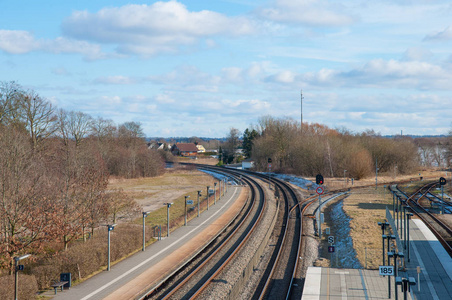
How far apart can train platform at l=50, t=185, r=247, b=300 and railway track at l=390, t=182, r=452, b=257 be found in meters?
13.3

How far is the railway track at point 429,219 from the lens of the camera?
24770 mm

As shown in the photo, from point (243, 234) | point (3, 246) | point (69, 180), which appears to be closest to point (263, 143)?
point (243, 234)

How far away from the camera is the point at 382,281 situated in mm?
17609

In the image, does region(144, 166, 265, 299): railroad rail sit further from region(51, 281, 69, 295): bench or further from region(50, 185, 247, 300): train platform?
region(51, 281, 69, 295): bench

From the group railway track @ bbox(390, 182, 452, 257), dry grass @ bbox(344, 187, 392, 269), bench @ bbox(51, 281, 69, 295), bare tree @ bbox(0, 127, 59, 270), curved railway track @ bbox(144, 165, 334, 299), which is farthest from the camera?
railway track @ bbox(390, 182, 452, 257)

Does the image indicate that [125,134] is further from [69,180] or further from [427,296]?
[427,296]

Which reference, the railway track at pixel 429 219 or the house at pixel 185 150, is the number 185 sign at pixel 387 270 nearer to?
the railway track at pixel 429 219

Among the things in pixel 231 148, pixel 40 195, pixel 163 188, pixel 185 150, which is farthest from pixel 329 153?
pixel 185 150

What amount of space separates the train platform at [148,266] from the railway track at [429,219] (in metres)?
13.3

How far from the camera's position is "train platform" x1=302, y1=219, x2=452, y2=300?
15.9 meters

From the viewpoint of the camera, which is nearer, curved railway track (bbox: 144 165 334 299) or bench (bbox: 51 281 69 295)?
bench (bbox: 51 281 69 295)

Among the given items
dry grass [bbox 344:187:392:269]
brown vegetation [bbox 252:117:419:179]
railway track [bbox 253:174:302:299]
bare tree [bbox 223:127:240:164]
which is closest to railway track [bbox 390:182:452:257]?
dry grass [bbox 344:187:392:269]

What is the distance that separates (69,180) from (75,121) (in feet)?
152

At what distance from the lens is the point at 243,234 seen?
28016mm
